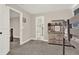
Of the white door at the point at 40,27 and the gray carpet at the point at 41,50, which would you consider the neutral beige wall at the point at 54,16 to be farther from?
the gray carpet at the point at 41,50

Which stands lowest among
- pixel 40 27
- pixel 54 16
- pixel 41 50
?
pixel 41 50

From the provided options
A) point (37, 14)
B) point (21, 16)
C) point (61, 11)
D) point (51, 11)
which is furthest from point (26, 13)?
point (61, 11)

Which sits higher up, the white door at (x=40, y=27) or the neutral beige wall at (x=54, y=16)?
the neutral beige wall at (x=54, y=16)

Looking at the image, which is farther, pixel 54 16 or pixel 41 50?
pixel 54 16

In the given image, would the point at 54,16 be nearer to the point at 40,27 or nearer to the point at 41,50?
the point at 40,27

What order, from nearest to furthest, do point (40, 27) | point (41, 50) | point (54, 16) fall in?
point (41, 50), point (40, 27), point (54, 16)

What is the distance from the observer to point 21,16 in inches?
171

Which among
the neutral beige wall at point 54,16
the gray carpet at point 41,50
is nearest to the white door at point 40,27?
the neutral beige wall at point 54,16

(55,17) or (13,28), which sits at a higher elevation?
(55,17)

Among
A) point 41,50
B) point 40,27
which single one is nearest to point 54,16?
point 40,27
